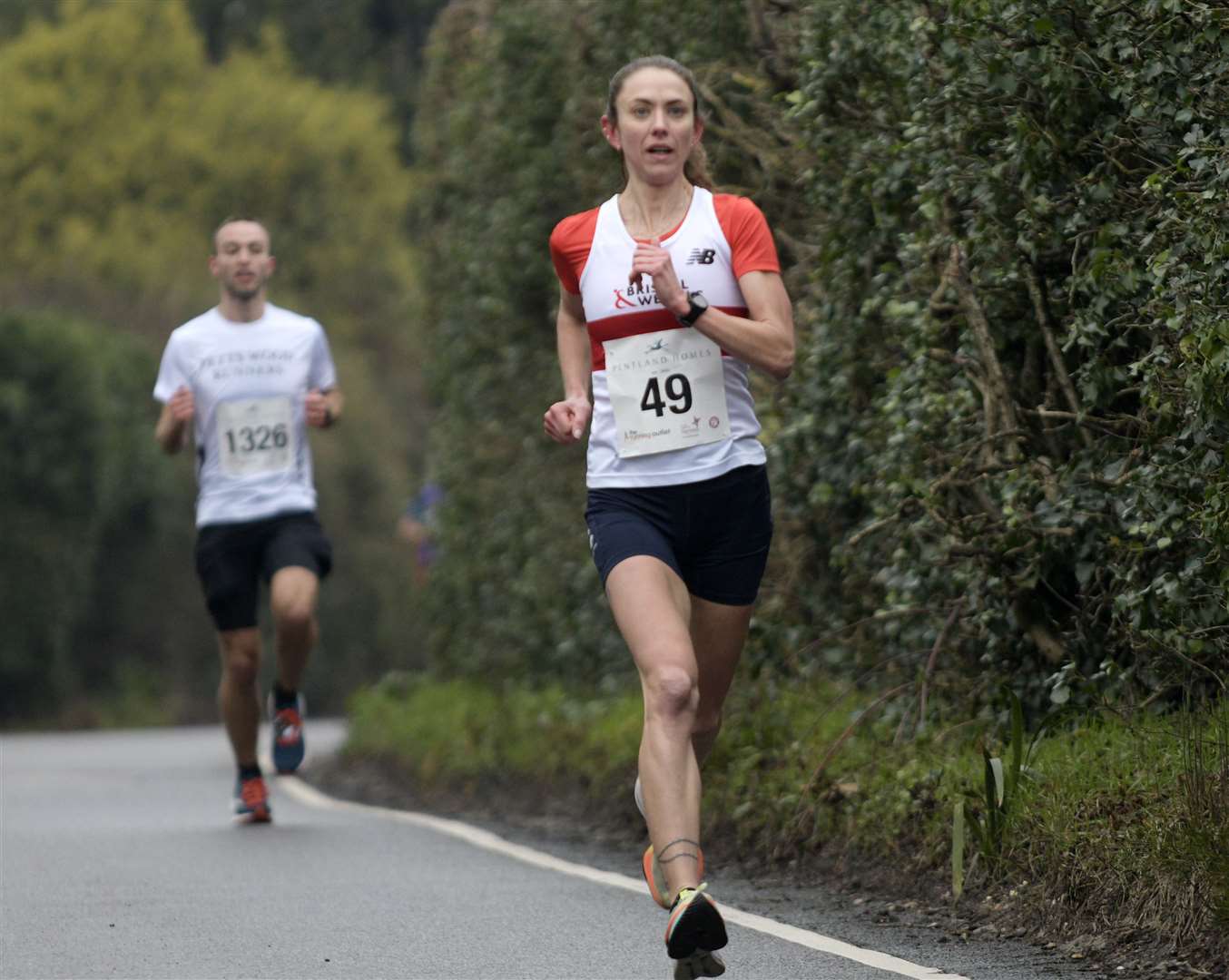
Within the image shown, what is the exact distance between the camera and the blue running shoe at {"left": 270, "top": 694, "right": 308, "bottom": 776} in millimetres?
10773

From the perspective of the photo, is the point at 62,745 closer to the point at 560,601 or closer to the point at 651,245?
the point at 560,601

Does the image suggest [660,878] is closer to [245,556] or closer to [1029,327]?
[1029,327]

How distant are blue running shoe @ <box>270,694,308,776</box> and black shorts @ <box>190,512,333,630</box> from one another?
1.78ft

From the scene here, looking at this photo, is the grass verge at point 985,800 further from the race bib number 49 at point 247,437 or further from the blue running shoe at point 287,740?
the race bib number 49 at point 247,437

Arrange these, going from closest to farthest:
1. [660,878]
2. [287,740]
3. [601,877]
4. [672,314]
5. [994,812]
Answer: [660,878] → [672,314] → [994,812] → [601,877] → [287,740]

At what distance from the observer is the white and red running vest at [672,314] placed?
6359 mm

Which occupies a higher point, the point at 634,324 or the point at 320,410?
the point at 320,410

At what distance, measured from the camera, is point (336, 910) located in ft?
24.6

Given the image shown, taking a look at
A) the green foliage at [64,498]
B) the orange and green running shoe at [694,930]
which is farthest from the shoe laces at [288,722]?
the green foliage at [64,498]

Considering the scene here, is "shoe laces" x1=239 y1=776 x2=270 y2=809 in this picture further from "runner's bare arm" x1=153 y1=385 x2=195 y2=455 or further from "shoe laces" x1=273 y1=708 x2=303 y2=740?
"runner's bare arm" x1=153 y1=385 x2=195 y2=455

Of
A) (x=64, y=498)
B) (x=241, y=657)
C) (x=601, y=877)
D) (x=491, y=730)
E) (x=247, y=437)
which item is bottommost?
(x=601, y=877)

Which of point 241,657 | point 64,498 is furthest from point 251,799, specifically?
point 64,498

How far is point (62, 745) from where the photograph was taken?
1997cm

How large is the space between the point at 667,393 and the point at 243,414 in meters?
4.47
